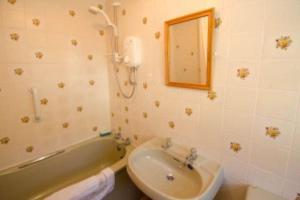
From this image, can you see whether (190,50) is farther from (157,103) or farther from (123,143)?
(123,143)

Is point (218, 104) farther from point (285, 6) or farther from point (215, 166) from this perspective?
point (285, 6)

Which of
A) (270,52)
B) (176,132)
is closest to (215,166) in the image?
(176,132)

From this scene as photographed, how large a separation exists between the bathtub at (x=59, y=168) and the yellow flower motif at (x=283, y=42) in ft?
4.26

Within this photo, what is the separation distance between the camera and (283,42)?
73 centimetres

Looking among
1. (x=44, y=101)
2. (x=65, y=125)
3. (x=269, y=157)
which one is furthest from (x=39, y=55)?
(x=269, y=157)

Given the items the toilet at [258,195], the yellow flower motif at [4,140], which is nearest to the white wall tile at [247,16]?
the toilet at [258,195]

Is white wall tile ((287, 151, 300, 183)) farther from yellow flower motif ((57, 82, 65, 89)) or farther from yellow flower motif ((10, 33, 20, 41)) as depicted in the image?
yellow flower motif ((10, 33, 20, 41))

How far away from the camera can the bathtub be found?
1370 mm

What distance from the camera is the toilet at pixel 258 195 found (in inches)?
32.6

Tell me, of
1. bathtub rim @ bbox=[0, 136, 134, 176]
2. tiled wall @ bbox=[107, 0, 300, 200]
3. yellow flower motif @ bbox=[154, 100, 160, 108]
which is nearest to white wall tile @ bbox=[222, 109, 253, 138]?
tiled wall @ bbox=[107, 0, 300, 200]

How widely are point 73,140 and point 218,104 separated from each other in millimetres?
1537

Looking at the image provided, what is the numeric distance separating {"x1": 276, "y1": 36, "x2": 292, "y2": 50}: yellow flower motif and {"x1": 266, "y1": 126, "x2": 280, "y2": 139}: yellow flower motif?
393mm

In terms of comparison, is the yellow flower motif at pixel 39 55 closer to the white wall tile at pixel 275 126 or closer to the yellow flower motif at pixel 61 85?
the yellow flower motif at pixel 61 85

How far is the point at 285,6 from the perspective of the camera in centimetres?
71
